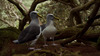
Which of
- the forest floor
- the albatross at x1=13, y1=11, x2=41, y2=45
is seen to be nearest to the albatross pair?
the albatross at x1=13, y1=11, x2=41, y2=45

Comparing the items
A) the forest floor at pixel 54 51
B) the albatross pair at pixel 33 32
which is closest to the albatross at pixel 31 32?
the albatross pair at pixel 33 32

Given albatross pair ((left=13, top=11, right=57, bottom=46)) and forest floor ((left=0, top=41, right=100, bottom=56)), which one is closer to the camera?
forest floor ((left=0, top=41, right=100, bottom=56))

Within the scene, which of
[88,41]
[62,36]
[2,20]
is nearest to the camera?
[88,41]

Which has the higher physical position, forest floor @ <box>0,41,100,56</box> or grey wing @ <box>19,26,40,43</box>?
grey wing @ <box>19,26,40,43</box>

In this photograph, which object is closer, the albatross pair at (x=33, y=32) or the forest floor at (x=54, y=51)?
the forest floor at (x=54, y=51)

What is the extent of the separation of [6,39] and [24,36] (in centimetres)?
82

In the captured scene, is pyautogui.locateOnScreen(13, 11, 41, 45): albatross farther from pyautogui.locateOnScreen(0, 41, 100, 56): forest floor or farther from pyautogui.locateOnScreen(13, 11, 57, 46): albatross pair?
pyautogui.locateOnScreen(0, 41, 100, 56): forest floor

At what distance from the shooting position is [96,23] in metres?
6.17

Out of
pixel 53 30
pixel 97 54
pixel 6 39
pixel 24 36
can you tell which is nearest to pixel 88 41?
pixel 53 30

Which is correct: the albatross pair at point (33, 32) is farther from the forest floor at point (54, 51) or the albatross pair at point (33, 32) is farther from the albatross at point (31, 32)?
the forest floor at point (54, 51)

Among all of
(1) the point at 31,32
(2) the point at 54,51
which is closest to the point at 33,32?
(1) the point at 31,32

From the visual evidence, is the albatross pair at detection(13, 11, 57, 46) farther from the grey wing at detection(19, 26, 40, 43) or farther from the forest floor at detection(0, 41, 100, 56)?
the forest floor at detection(0, 41, 100, 56)

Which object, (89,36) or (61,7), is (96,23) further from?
(61,7)

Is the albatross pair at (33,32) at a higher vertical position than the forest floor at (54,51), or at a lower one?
higher
